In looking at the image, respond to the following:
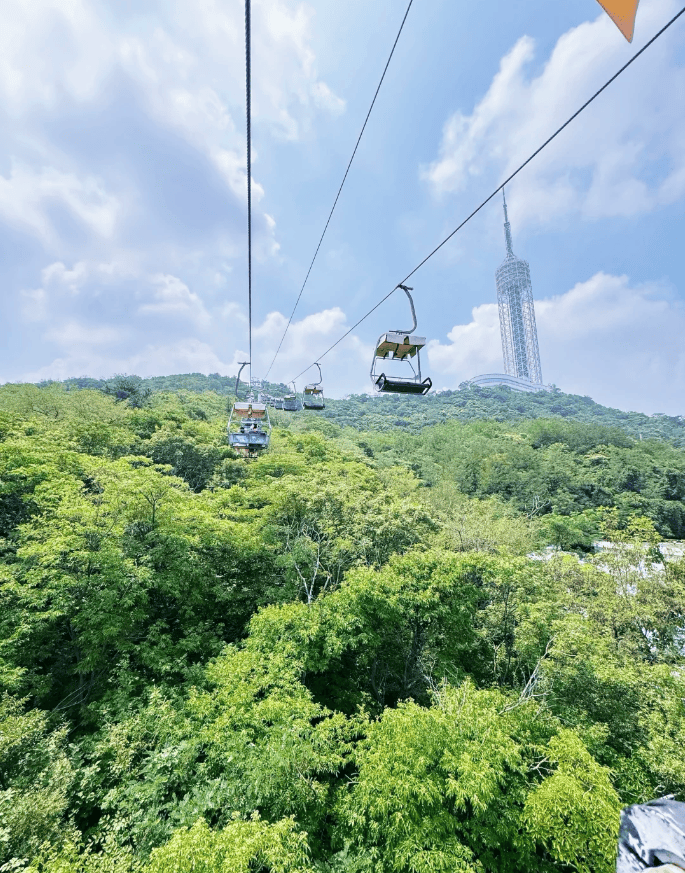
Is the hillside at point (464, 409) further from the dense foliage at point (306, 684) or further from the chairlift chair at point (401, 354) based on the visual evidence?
the chairlift chair at point (401, 354)

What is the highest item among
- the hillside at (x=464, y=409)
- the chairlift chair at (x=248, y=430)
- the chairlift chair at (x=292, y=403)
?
the hillside at (x=464, y=409)

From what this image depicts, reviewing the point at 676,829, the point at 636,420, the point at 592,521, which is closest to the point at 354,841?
the point at 676,829

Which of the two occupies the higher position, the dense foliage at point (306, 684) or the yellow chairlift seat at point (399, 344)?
the yellow chairlift seat at point (399, 344)

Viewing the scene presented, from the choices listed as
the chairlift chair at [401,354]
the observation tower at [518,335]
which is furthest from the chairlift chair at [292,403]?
the observation tower at [518,335]

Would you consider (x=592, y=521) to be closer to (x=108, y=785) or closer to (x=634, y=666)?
(x=634, y=666)

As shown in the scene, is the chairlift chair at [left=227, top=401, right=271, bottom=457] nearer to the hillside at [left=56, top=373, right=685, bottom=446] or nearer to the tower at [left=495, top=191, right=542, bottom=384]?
the hillside at [left=56, top=373, right=685, bottom=446]

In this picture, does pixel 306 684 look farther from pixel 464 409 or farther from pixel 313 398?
pixel 464 409
